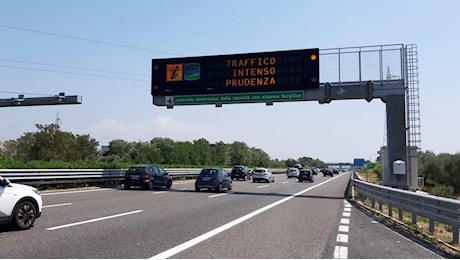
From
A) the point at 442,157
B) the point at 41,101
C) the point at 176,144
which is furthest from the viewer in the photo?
the point at 176,144

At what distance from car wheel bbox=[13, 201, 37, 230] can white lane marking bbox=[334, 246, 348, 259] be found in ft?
21.8

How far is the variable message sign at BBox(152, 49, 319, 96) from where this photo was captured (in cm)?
2789

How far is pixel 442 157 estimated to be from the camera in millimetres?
51781

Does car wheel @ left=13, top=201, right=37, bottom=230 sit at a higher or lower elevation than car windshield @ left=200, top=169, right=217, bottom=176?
lower

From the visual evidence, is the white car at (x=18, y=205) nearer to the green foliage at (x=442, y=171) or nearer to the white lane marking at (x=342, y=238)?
the white lane marking at (x=342, y=238)

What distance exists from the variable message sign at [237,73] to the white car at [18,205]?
64.8 ft

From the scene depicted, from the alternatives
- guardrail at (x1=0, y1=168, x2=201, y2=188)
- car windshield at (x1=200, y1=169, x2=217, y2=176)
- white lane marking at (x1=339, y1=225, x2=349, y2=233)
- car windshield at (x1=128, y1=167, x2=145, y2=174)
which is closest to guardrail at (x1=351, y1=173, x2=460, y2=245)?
white lane marking at (x1=339, y1=225, x2=349, y2=233)

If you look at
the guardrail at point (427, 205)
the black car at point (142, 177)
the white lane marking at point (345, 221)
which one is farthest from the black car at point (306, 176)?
the white lane marking at point (345, 221)

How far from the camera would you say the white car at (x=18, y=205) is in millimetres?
9234

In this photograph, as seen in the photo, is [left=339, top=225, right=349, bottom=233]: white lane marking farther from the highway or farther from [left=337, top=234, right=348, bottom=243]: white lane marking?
[left=337, top=234, right=348, bottom=243]: white lane marking

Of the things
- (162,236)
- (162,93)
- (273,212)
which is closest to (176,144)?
(162,93)

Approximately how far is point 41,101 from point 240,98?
19.8 meters

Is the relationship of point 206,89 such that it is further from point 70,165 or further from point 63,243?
point 63,243

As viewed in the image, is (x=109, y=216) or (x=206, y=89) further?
(x=206, y=89)
